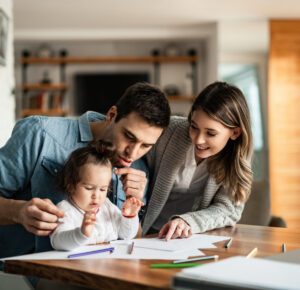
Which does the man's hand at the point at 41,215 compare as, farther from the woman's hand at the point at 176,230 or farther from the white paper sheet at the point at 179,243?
the woman's hand at the point at 176,230

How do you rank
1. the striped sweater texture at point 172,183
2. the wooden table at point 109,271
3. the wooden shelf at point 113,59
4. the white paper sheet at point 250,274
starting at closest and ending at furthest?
1. the white paper sheet at point 250,274
2. the wooden table at point 109,271
3. the striped sweater texture at point 172,183
4. the wooden shelf at point 113,59

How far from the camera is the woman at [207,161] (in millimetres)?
1784

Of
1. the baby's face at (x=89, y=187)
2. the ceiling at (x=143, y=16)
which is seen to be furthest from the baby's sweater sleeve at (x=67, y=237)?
the ceiling at (x=143, y=16)

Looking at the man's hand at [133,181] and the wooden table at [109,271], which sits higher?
the man's hand at [133,181]

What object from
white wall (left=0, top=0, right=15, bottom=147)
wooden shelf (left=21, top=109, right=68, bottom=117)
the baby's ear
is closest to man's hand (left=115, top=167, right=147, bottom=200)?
the baby's ear

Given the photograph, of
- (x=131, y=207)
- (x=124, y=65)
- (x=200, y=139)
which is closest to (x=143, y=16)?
(x=124, y=65)

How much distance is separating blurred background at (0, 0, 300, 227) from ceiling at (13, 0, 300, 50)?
13 millimetres

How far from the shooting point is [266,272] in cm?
89

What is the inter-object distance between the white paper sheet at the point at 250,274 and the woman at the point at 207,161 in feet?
2.36

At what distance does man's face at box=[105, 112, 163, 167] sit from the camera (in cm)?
146

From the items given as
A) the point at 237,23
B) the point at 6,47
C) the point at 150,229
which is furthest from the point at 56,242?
the point at 237,23

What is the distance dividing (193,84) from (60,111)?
83.3 inches

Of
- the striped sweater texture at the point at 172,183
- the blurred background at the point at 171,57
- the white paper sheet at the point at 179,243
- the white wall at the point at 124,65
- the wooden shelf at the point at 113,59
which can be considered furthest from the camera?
the white wall at the point at 124,65

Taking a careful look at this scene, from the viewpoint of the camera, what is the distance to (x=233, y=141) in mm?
1913
